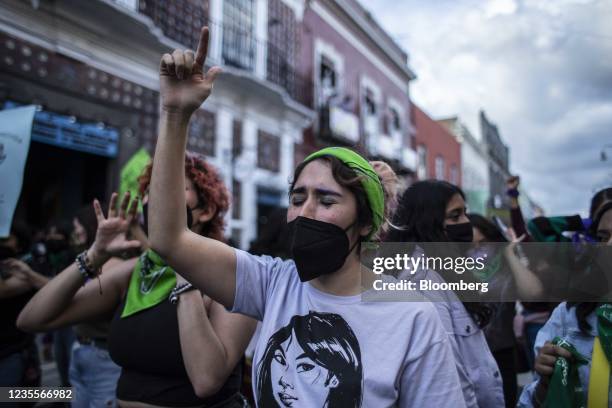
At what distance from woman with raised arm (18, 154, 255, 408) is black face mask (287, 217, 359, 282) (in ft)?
1.44

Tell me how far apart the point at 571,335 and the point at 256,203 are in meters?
8.74

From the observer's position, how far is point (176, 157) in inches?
46.4

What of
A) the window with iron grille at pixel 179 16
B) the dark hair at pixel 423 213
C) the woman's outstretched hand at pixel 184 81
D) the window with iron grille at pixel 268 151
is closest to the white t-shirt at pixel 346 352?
the woman's outstretched hand at pixel 184 81

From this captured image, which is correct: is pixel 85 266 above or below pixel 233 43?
below

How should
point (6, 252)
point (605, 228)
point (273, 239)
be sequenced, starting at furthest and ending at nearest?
point (273, 239)
point (6, 252)
point (605, 228)

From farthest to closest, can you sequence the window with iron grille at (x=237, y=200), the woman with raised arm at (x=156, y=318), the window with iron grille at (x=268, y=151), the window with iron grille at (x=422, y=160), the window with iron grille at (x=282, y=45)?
the window with iron grille at (x=422, y=160), the window with iron grille at (x=282, y=45), the window with iron grille at (x=268, y=151), the window with iron grille at (x=237, y=200), the woman with raised arm at (x=156, y=318)

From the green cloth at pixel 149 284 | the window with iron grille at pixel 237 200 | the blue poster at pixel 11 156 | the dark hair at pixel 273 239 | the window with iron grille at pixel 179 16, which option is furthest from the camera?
the window with iron grille at pixel 237 200

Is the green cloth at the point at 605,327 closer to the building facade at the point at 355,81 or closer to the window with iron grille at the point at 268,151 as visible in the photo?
the building facade at the point at 355,81

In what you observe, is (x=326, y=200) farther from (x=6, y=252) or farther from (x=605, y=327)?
(x=6, y=252)

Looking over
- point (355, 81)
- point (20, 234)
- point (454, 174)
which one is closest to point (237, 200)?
point (20, 234)

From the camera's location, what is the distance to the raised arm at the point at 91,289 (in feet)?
5.82

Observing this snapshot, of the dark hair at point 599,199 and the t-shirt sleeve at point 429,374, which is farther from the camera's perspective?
the dark hair at point 599,199

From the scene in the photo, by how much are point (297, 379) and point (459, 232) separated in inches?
45.1

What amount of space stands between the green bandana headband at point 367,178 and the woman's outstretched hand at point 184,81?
0.39 metres
